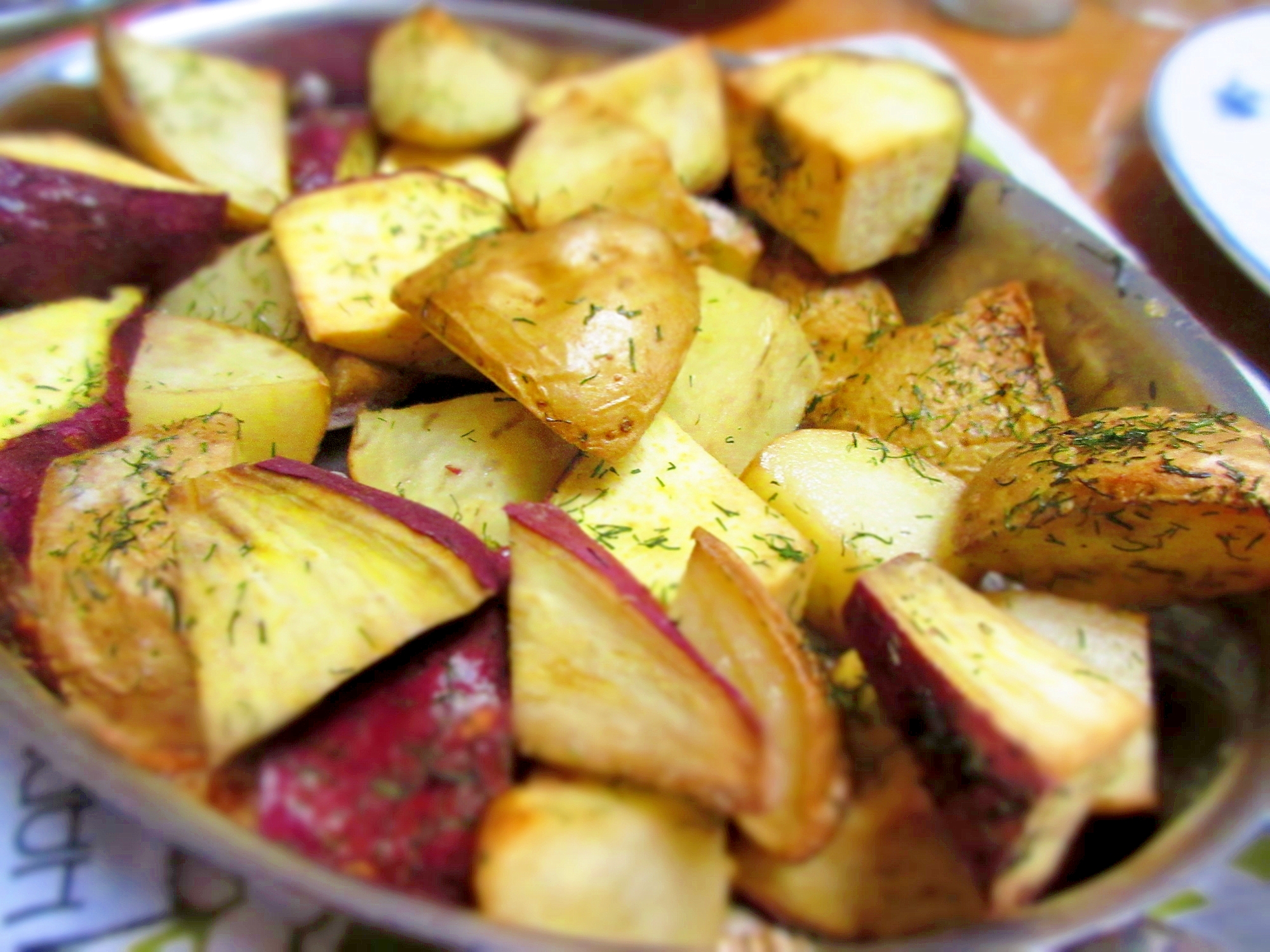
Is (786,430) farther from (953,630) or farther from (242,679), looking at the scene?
(242,679)

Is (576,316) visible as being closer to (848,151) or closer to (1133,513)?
(848,151)

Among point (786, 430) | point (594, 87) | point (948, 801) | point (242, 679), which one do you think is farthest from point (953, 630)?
point (594, 87)

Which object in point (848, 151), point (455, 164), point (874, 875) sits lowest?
point (874, 875)

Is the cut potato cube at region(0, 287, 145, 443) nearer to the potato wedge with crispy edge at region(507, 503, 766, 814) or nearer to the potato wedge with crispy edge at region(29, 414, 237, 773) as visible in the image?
the potato wedge with crispy edge at region(29, 414, 237, 773)

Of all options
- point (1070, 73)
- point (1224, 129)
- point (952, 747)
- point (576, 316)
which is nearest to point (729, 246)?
point (576, 316)

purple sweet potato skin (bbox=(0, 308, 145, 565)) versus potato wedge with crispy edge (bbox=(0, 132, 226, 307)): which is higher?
potato wedge with crispy edge (bbox=(0, 132, 226, 307))

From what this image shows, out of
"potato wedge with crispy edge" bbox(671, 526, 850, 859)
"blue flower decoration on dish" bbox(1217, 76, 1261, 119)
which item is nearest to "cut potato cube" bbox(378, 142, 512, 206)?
"potato wedge with crispy edge" bbox(671, 526, 850, 859)
